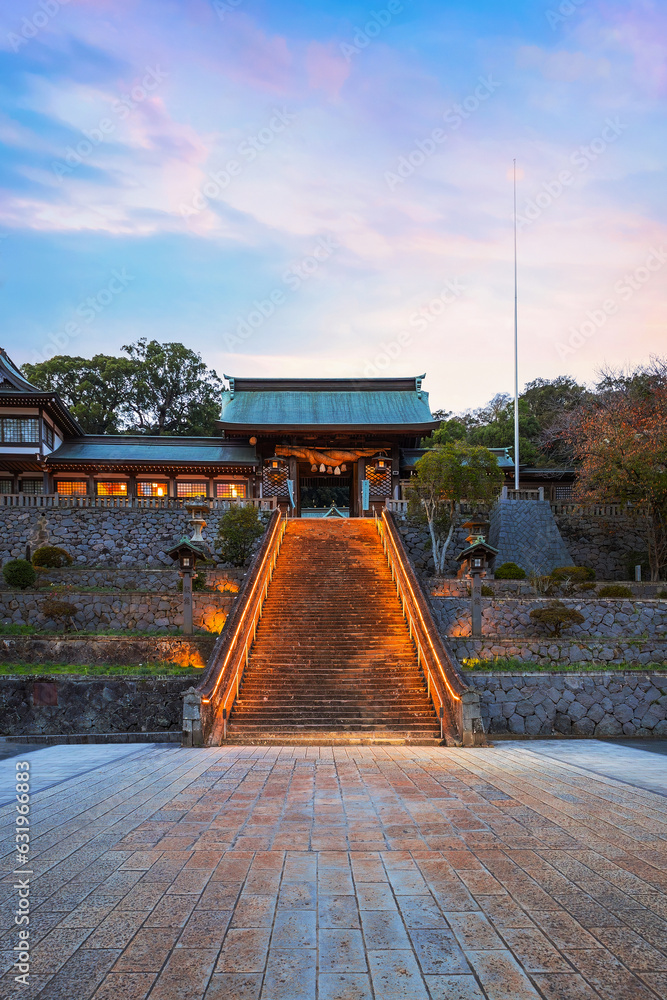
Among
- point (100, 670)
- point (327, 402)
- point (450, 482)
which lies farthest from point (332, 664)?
point (327, 402)

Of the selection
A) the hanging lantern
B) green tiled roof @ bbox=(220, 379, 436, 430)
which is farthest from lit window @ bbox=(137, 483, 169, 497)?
the hanging lantern

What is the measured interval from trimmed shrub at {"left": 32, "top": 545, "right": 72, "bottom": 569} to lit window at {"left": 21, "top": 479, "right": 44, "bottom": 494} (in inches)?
340

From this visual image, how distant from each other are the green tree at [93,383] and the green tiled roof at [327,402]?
589 inches

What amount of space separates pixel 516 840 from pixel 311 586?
12639 millimetres

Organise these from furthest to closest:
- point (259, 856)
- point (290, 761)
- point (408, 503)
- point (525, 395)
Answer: point (525, 395) → point (408, 503) → point (290, 761) → point (259, 856)

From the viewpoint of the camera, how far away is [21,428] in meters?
28.6

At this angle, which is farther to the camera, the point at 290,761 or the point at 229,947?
the point at 290,761

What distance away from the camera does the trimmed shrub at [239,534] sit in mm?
21422

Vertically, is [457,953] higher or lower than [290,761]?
higher

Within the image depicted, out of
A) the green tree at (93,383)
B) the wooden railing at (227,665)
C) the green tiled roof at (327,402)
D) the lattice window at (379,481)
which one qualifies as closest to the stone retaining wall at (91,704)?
the wooden railing at (227,665)

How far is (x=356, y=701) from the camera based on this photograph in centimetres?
1262

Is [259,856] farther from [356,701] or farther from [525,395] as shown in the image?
[525,395]

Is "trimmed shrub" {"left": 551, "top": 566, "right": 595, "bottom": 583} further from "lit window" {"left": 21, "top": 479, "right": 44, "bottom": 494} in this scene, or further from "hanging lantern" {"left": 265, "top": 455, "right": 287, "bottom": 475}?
"lit window" {"left": 21, "top": 479, "right": 44, "bottom": 494}

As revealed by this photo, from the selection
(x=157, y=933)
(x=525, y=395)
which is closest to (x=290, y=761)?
(x=157, y=933)
